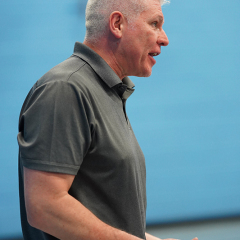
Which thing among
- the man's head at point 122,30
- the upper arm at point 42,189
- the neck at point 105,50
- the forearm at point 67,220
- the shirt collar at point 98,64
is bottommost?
the forearm at point 67,220

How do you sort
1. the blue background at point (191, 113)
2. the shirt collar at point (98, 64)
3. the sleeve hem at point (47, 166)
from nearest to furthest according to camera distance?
the sleeve hem at point (47, 166) → the shirt collar at point (98, 64) → the blue background at point (191, 113)

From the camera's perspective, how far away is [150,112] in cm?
194

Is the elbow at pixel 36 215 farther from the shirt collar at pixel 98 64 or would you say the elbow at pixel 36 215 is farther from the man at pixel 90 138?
Result: the shirt collar at pixel 98 64

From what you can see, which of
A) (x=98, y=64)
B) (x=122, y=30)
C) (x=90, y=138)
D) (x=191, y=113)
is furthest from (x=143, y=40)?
(x=191, y=113)

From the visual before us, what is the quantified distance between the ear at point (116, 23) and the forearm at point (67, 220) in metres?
0.52

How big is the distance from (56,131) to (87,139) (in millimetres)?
78

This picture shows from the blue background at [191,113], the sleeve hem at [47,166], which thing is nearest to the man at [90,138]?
the sleeve hem at [47,166]

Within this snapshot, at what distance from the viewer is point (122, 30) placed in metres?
0.92

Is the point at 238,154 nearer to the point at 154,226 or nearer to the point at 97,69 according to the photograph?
the point at 154,226

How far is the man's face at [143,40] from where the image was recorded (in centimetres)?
93

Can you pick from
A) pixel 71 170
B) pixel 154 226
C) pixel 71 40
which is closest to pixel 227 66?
pixel 71 40

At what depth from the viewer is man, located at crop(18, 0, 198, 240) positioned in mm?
639

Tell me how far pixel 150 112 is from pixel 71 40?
0.68 meters

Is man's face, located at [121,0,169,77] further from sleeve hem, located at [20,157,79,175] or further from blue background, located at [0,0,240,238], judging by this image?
blue background, located at [0,0,240,238]
